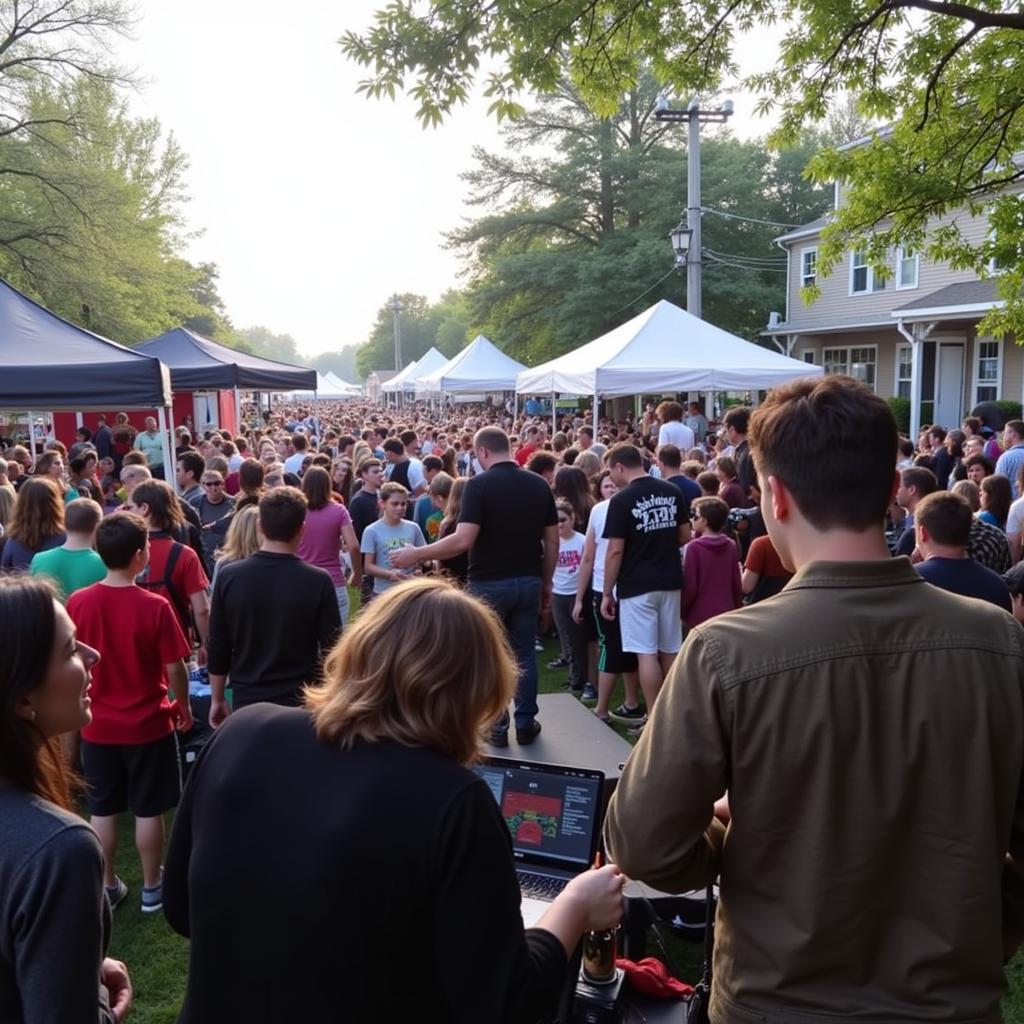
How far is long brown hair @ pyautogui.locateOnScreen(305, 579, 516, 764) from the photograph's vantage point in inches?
60.6

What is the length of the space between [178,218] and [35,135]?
967 cm

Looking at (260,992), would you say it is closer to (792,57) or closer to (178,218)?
(792,57)

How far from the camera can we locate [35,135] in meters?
23.8

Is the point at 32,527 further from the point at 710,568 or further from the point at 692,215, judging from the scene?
the point at 692,215

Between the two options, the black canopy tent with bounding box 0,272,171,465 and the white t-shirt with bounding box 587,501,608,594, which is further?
the black canopy tent with bounding box 0,272,171,465

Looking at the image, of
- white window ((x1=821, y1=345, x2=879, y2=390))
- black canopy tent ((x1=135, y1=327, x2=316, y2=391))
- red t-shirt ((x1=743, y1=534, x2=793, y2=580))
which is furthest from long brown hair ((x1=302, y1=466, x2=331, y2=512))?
white window ((x1=821, y1=345, x2=879, y2=390))

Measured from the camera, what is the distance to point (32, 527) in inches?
206

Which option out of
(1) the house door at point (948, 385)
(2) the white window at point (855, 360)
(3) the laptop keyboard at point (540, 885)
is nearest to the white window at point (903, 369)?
(2) the white window at point (855, 360)

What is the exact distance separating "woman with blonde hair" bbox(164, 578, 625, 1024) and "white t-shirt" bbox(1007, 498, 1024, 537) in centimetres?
603

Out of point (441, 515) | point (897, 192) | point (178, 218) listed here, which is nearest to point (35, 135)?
point (178, 218)

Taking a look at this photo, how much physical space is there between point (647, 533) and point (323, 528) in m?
2.33

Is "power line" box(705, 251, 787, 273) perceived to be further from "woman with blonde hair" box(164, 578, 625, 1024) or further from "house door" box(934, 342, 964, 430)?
"woman with blonde hair" box(164, 578, 625, 1024)

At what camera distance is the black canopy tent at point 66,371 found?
7.10m

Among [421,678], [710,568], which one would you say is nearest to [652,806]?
[421,678]
